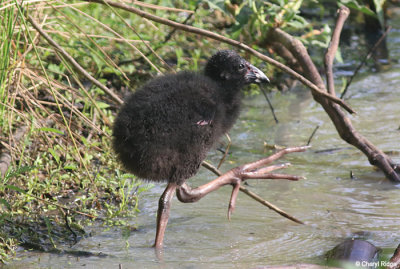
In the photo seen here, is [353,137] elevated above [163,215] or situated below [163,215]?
above

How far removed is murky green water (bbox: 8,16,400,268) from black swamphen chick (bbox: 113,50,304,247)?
1.01ft

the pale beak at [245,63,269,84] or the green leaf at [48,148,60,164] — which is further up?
the pale beak at [245,63,269,84]

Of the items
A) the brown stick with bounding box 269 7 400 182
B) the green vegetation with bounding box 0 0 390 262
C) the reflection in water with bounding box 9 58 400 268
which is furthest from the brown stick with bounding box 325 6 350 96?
the reflection in water with bounding box 9 58 400 268

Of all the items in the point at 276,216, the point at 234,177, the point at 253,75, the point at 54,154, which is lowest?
the point at 276,216

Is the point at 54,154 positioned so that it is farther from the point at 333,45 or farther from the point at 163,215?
the point at 333,45

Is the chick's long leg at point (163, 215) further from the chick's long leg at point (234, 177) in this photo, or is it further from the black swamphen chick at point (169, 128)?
the chick's long leg at point (234, 177)

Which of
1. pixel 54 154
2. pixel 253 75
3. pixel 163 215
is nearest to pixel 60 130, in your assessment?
pixel 54 154

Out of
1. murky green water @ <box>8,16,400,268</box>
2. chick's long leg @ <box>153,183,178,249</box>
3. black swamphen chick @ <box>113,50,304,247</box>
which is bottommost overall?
murky green water @ <box>8,16,400,268</box>

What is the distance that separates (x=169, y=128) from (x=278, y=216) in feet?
3.90

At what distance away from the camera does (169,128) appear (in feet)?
12.1

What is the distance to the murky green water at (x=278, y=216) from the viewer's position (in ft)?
12.1

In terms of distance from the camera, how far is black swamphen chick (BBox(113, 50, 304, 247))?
12.1ft

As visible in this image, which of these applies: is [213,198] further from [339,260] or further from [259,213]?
[339,260]

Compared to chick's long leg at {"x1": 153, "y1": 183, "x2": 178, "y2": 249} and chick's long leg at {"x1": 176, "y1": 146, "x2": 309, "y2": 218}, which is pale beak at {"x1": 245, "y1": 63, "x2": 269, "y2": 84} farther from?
chick's long leg at {"x1": 153, "y1": 183, "x2": 178, "y2": 249}
